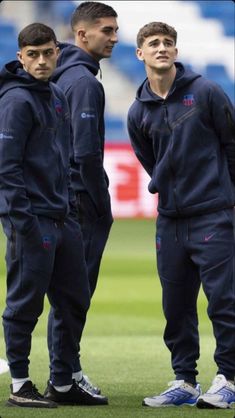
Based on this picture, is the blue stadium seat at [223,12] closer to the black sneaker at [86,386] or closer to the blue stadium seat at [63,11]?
the blue stadium seat at [63,11]

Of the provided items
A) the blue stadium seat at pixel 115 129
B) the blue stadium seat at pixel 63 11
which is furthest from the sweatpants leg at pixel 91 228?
the blue stadium seat at pixel 63 11

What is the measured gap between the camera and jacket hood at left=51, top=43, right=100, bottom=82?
5.77 metres

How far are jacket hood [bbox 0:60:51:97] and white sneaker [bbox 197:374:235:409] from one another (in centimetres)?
149

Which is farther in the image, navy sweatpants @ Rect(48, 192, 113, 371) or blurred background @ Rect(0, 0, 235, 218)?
blurred background @ Rect(0, 0, 235, 218)

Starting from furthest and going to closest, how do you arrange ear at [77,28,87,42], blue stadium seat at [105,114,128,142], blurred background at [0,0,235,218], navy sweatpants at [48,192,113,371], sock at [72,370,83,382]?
blurred background at [0,0,235,218] → blue stadium seat at [105,114,128,142] → ear at [77,28,87,42] → navy sweatpants at [48,192,113,371] → sock at [72,370,83,382]

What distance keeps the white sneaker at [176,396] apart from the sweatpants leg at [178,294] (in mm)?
60

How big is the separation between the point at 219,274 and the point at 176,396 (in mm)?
598

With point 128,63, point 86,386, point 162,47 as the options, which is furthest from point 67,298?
point 128,63

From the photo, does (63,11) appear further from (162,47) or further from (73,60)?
(162,47)

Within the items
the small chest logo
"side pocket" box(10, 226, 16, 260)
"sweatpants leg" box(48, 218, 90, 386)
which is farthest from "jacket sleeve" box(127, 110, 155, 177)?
"side pocket" box(10, 226, 16, 260)

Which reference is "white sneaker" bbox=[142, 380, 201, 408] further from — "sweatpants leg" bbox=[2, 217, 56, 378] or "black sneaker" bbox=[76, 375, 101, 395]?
"sweatpants leg" bbox=[2, 217, 56, 378]

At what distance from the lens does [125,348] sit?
7730mm

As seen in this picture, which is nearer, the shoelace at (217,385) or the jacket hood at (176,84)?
the shoelace at (217,385)

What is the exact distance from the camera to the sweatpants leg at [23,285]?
5.05 metres
